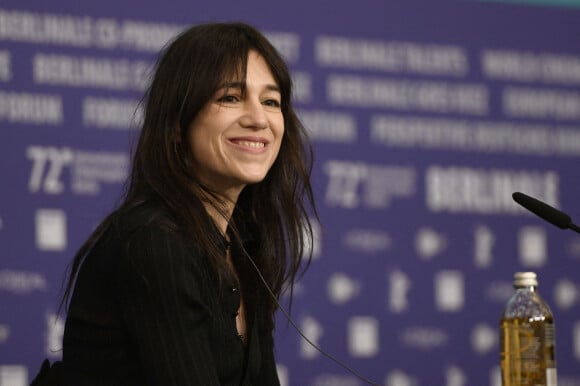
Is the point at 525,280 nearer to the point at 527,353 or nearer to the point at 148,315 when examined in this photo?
the point at 527,353

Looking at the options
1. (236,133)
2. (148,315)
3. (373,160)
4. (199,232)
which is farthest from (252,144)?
(373,160)

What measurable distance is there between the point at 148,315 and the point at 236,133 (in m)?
0.36

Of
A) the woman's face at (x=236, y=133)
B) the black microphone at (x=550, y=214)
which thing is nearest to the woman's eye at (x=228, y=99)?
the woman's face at (x=236, y=133)

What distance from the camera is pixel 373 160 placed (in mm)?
2855

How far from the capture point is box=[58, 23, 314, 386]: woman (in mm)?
1302

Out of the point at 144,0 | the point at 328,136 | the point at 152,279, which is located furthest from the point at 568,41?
the point at 152,279

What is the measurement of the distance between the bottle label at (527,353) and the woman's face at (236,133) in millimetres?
458

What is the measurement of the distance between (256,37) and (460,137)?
4.95 ft

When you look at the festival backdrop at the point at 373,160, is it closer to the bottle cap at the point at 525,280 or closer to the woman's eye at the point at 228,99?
the woman's eye at the point at 228,99

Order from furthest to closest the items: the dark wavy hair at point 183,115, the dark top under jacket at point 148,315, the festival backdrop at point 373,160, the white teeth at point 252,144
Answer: the festival backdrop at point 373,160 < the white teeth at point 252,144 < the dark wavy hair at point 183,115 < the dark top under jacket at point 148,315

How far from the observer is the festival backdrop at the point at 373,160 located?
8.22 feet

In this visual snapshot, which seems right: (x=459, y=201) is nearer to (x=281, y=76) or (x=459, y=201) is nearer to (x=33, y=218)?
(x=33, y=218)

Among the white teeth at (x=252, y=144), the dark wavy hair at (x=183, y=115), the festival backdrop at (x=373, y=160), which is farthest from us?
the festival backdrop at (x=373, y=160)

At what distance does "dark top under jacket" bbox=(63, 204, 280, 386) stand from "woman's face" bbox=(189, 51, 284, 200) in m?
0.18
